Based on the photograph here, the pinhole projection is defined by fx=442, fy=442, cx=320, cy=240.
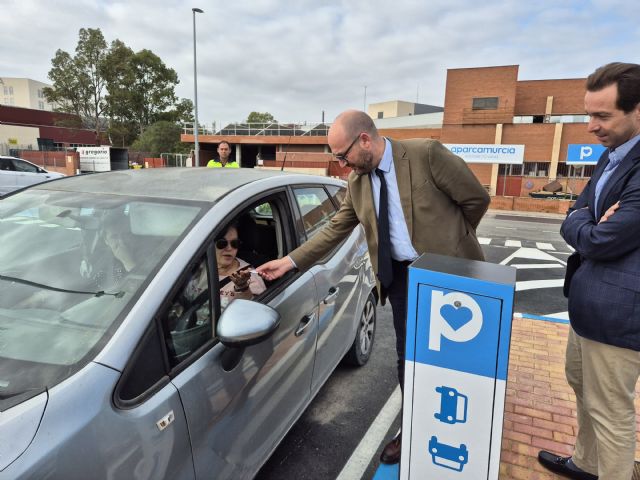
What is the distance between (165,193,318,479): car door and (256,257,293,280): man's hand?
0.07 meters

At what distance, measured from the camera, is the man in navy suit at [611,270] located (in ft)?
5.46

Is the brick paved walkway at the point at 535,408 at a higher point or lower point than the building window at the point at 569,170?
lower

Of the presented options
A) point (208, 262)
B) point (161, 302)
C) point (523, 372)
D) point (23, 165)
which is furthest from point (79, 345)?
point (23, 165)

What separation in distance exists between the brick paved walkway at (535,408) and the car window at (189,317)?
175cm

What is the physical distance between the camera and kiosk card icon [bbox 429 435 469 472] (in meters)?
1.75

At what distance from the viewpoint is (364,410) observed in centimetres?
310

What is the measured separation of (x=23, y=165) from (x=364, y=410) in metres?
17.7

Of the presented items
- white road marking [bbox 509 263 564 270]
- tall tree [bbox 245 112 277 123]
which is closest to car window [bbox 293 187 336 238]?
white road marking [bbox 509 263 564 270]

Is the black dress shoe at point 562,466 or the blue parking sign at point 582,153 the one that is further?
the blue parking sign at point 582,153

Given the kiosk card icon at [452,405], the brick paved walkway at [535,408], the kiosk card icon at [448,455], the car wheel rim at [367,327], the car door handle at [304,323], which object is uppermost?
the car door handle at [304,323]

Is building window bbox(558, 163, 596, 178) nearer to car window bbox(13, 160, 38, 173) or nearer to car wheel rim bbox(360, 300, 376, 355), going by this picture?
car window bbox(13, 160, 38, 173)

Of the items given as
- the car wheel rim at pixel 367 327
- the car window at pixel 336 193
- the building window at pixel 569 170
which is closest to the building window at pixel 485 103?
the building window at pixel 569 170

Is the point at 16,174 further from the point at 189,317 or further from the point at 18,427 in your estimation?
the point at 18,427

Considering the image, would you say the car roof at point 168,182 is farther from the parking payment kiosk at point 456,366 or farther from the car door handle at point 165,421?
the parking payment kiosk at point 456,366
